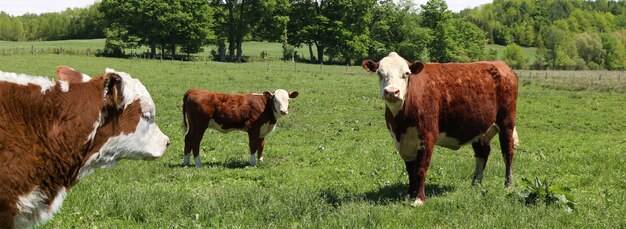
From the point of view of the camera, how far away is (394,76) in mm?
7520

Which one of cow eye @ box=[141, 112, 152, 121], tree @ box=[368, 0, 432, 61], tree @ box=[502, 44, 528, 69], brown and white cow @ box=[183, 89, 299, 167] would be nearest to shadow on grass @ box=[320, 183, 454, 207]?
cow eye @ box=[141, 112, 152, 121]

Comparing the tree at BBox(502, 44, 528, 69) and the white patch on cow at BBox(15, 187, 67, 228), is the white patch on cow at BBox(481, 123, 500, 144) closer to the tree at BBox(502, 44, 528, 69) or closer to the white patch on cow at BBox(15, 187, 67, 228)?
the white patch on cow at BBox(15, 187, 67, 228)

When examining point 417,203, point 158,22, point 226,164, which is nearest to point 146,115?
point 417,203

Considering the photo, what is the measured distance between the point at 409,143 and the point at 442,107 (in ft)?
2.70

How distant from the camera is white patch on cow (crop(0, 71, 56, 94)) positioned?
4.08m

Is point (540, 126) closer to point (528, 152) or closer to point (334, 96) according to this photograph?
point (528, 152)

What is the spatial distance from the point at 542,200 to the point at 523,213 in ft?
2.77

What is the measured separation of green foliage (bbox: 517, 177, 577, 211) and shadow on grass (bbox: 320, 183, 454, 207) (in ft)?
4.97

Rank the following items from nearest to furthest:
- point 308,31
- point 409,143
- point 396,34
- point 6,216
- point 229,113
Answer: point 6,216 → point 409,143 → point 229,113 → point 308,31 → point 396,34

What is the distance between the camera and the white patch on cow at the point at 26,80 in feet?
13.4

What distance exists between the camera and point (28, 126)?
3.94 metres

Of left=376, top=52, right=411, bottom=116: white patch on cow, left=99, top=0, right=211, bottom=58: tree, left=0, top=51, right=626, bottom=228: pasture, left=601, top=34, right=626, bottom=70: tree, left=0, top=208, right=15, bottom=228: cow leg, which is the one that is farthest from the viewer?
left=601, top=34, right=626, bottom=70: tree

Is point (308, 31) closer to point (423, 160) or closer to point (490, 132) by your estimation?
point (490, 132)

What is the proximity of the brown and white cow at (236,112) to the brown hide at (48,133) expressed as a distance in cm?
922
